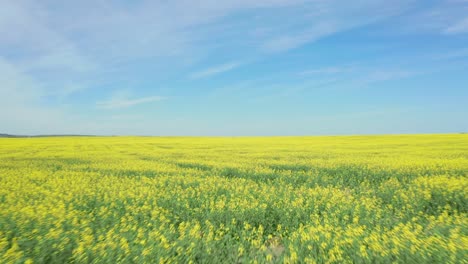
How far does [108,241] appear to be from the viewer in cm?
462

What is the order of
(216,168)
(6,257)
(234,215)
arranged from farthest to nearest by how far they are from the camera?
(216,168)
(234,215)
(6,257)

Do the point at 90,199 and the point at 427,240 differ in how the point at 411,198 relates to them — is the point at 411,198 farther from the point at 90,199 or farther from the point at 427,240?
the point at 90,199

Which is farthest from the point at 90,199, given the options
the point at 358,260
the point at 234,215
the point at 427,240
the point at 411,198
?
the point at 411,198

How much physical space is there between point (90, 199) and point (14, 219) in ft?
7.89

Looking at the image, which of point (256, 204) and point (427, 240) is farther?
point (256, 204)

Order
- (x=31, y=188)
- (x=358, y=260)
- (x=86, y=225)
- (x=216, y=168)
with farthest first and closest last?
(x=216, y=168) < (x=31, y=188) < (x=86, y=225) < (x=358, y=260)

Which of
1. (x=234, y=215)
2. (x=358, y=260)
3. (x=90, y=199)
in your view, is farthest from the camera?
(x=90, y=199)

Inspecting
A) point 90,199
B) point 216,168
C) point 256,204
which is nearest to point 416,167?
point 216,168

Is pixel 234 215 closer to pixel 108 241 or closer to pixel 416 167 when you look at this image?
pixel 108 241

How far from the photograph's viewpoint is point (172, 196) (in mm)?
8477

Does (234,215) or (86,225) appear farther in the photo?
(234,215)

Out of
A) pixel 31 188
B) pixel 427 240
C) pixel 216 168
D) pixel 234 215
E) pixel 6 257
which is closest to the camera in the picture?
pixel 6 257

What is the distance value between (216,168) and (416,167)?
29.9 ft

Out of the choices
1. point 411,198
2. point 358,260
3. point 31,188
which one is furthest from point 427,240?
point 31,188
